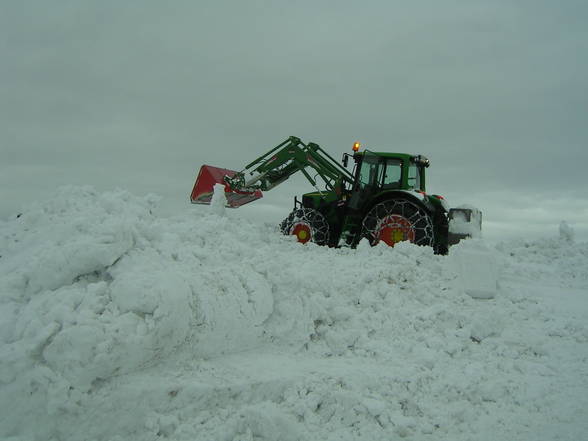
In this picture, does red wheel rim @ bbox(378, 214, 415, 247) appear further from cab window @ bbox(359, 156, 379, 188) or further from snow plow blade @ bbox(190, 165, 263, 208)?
snow plow blade @ bbox(190, 165, 263, 208)

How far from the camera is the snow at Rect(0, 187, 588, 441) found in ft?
9.70

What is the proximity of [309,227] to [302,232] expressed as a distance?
0.20 m

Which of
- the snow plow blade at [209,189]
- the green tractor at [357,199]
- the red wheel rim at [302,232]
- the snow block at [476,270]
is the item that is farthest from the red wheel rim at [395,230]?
the snow plow blade at [209,189]

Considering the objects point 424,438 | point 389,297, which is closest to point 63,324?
point 424,438

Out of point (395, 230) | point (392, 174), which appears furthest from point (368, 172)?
point (395, 230)

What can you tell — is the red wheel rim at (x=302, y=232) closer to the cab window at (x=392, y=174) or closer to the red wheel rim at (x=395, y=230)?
the cab window at (x=392, y=174)

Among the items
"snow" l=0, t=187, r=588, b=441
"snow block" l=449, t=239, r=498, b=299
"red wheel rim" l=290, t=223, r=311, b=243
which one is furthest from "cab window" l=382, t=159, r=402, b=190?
"snow" l=0, t=187, r=588, b=441

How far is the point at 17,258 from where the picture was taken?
3.94 meters

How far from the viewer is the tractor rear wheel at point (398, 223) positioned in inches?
309

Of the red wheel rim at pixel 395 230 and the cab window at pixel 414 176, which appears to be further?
the cab window at pixel 414 176

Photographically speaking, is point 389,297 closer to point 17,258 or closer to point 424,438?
point 424,438

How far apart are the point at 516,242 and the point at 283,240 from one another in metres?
5.79

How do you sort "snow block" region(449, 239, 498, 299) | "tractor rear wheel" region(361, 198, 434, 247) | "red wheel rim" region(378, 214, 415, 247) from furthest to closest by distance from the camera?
"red wheel rim" region(378, 214, 415, 247) → "tractor rear wheel" region(361, 198, 434, 247) → "snow block" region(449, 239, 498, 299)

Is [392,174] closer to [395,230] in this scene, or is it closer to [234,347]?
[395,230]
